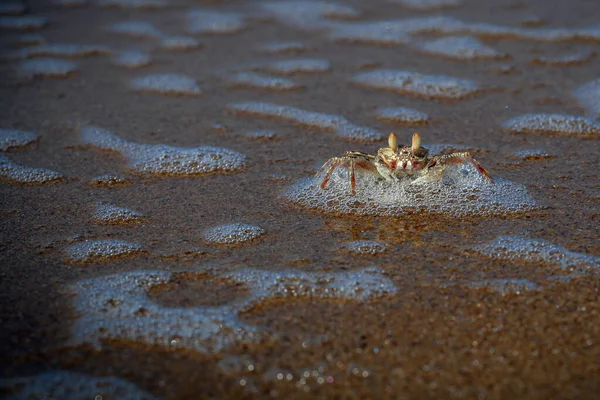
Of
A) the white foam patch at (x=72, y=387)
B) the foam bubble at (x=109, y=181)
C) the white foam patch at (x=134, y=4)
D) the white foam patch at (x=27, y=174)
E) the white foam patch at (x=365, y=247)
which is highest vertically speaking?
the white foam patch at (x=134, y=4)

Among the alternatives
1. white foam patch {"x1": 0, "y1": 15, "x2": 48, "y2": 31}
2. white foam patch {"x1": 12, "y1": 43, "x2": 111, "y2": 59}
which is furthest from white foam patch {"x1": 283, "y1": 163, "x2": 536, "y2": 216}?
white foam patch {"x1": 0, "y1": 15, "x2": 48, "y2": 31}

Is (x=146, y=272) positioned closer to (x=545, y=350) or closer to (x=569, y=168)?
(x=545, y=350)

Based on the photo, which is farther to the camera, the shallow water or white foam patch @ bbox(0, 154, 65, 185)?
white foam patch @ bbox(0, 154, 65, 185)

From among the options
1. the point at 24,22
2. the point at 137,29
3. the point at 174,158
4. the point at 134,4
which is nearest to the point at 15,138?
the point at 174,158

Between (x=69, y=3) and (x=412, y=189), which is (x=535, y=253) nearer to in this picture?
(x=412, y=189)

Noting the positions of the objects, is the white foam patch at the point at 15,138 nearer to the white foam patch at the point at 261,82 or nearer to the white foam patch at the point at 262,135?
the white foam patch at the point at 262,135

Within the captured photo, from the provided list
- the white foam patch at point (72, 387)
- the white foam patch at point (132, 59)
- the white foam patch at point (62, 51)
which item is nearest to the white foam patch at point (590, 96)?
the white foam patch at point (132, 59)

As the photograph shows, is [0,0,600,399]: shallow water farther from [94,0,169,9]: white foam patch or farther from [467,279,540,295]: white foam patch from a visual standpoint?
[94,0,169,9]: white foam patch
